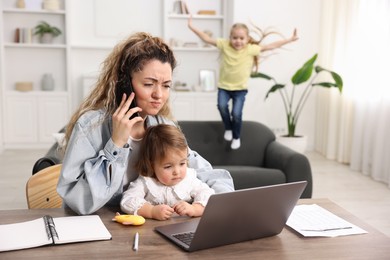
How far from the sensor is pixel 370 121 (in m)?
5.51

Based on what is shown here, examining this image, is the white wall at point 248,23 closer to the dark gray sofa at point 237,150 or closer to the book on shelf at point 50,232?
the dark gray sofa at point 237,150

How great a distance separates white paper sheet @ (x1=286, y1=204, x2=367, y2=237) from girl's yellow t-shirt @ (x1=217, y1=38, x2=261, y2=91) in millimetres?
3553

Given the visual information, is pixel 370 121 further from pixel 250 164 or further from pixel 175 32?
pixel 175 32

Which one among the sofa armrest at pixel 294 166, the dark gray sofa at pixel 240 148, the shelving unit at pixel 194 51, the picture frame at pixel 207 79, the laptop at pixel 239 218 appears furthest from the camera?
the picture frame at pixel 207 79

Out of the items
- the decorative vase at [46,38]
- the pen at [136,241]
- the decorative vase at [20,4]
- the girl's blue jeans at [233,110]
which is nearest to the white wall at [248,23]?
the decorative vase at [46,38]

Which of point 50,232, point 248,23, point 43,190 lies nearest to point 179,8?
point 248,23

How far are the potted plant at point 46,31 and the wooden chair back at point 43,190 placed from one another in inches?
197

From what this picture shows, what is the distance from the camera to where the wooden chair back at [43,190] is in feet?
6.80

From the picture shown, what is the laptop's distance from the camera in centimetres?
130

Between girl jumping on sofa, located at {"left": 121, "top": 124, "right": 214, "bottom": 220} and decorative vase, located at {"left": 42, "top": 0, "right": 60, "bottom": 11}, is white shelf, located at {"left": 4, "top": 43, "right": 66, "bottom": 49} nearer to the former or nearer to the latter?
decorative vase, located at {"left": 42, "top": 0, "right": 60, "bottom": 11}

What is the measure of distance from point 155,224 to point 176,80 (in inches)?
228

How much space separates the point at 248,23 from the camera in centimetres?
672

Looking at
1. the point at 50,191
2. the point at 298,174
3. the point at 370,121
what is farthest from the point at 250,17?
the point at 50,191

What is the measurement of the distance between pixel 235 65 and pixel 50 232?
395 centimetres
